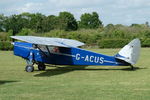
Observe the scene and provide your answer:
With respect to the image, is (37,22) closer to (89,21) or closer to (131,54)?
(89,21)

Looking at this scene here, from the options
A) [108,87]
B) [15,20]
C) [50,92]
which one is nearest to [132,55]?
[108,87]

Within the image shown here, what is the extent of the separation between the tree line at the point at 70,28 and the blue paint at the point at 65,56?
32432mm

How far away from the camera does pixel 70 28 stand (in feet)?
346

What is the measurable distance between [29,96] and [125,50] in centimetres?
836

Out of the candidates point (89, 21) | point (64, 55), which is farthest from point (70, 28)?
point (64, 55)

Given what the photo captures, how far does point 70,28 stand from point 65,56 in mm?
87603

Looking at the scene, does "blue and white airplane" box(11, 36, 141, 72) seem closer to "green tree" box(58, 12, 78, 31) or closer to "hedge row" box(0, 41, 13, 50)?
"hedge row" box(0, 41, 13, 50)

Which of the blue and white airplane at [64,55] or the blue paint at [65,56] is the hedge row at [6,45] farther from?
the blue paint at [65,56]

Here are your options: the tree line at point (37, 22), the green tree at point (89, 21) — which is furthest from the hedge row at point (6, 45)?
the green tree at point (89, 21)

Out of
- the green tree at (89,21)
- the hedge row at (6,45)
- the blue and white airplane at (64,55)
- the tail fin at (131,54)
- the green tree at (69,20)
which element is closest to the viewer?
the tail fin at (131,54)

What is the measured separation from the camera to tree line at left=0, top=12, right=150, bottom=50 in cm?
5530

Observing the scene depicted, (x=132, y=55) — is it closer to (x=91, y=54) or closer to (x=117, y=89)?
(x=91, y=54)

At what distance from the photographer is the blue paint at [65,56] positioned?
17281 mm

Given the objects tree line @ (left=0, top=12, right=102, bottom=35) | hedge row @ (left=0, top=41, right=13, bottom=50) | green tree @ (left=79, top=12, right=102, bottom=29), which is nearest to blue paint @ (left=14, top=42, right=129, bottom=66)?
hedge row @ (left=0, top=41, right=13, bottom=50)
